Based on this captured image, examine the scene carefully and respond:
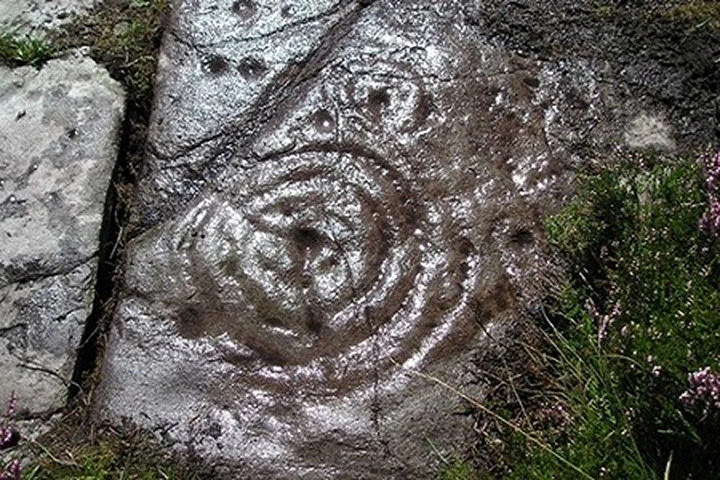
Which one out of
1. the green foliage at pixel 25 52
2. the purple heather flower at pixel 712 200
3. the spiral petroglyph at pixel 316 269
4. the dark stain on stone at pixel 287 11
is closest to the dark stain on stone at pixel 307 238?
the spiral petroglyph at pixel 316 269

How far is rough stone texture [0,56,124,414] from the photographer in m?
3.51

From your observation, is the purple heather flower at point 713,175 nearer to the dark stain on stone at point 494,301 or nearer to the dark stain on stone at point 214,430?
the dark stain on stone at point 494,301

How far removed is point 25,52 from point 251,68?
2.77 ft

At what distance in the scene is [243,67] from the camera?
13.1 ft

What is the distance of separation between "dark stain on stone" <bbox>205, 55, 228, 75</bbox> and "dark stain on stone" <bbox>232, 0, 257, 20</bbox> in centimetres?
19

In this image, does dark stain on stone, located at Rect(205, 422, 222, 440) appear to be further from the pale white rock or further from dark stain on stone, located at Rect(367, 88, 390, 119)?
the pale white rock

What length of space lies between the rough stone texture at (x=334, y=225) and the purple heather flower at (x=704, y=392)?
2.37 ft

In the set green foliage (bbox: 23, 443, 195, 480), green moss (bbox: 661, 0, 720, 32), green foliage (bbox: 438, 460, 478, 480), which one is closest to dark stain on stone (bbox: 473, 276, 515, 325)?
green foliage (bbox: 438, 460, 478, 480)

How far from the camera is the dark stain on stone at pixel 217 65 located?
399cm

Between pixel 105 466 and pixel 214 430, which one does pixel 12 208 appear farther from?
pixel 214 430

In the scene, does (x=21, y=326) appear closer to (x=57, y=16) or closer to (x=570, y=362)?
(x=57, y=16)

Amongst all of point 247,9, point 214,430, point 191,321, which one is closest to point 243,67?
point 247,9

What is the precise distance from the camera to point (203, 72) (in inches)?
157

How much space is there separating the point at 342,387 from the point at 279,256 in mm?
488
